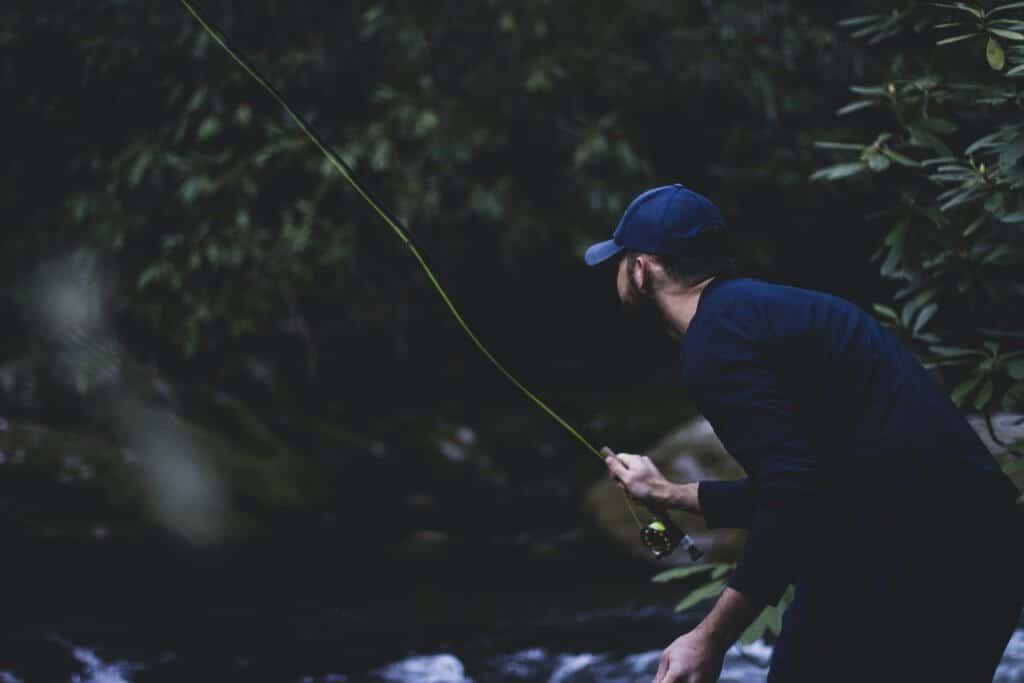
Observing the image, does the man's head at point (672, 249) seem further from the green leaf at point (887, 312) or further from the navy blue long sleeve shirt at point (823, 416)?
the green leaf at point (887, 312)

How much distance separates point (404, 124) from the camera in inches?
334

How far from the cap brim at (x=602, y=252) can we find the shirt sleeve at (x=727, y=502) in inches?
23.1

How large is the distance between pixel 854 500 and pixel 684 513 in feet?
16.2

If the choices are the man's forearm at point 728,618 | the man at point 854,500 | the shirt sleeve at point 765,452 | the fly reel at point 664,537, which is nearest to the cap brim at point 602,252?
the man at point 854,500

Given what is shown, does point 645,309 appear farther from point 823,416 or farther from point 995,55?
point 995,55

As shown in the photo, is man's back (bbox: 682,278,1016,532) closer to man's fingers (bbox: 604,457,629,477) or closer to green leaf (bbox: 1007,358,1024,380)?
man's fingers (bbox: 604,457,629,477)

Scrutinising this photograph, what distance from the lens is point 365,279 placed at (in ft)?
30.4

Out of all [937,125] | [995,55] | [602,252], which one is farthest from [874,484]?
[937,125]

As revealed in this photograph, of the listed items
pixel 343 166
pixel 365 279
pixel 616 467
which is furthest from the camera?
pixel 365 279

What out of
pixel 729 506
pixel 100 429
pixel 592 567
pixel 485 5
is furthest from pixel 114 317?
pixel 729 506

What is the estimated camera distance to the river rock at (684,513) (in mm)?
6832

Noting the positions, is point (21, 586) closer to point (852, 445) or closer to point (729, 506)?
point (729, 506)

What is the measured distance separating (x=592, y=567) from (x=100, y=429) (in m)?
3.46

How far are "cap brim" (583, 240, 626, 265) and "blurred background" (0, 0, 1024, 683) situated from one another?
3.81 m
